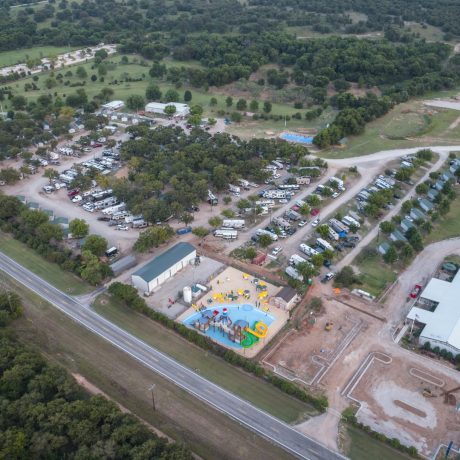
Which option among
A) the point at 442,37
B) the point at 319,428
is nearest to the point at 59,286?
the point at 319,428

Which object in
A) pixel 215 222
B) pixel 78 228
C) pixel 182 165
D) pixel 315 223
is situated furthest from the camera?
pixel 182 165

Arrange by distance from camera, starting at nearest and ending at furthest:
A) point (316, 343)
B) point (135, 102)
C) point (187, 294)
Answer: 1. point (316, 343)
2. point (187, 294)
3. point (135, 102)

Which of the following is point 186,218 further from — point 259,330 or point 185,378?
point 185,378

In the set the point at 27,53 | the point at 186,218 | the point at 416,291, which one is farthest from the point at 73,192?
the point at 27,53

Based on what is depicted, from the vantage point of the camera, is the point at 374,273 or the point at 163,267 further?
the point at 374,273

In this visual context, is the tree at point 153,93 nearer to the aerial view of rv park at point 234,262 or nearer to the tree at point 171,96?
the aerial view of rv park at point 234,262

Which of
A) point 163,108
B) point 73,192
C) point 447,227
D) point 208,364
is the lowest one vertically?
point 447,227

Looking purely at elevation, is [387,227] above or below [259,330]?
above

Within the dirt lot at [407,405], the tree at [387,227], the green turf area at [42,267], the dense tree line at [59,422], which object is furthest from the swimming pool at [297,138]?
the dense tree line at [59,422]

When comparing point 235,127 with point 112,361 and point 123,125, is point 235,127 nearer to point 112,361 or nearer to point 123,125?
point 123,125
